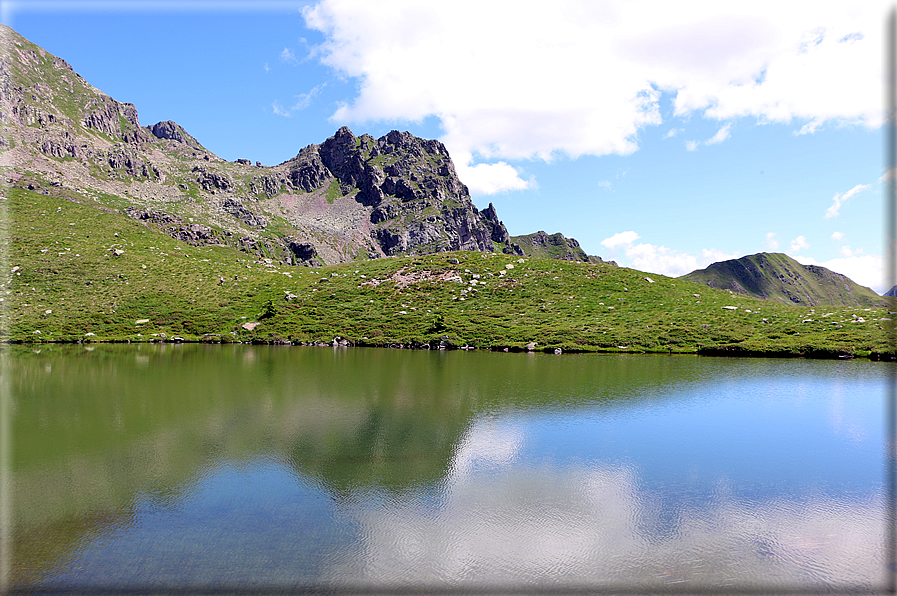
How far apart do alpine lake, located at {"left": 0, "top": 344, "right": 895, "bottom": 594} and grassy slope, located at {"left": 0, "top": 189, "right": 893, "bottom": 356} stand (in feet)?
88.3

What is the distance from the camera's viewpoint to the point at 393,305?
67250 millimetres

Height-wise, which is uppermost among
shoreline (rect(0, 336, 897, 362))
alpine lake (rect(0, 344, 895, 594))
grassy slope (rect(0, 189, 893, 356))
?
grassy slope (rect(0, 189, 893, 356))

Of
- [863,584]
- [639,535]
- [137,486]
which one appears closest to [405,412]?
[137,486]

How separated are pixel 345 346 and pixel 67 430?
1431 inches

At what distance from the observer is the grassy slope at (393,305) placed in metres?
52.5

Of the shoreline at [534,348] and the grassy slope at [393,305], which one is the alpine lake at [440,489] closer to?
the shoreline at [534,348]

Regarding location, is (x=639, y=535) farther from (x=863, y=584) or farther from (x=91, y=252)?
(x=91, y=252)

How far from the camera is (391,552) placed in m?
9.60

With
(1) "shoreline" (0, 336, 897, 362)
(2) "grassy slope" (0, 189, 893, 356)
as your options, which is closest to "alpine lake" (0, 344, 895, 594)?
(1) "shoreline" (0, 336, 897, 362)

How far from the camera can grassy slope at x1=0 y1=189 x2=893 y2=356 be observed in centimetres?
5247

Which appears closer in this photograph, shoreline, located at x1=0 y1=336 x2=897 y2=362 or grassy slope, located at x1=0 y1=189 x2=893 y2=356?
shoreline, located at x1=0 y1=336 x2=897 y2=362

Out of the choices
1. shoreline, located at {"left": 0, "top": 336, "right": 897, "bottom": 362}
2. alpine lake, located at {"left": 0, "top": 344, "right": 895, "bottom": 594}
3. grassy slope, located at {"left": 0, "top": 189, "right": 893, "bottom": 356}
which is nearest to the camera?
alpine lake, located at {"left": 0, "top": 344, "right": 895, "bottom": 594}

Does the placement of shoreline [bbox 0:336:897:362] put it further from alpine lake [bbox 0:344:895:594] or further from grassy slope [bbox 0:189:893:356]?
alpine lake [bbox 0:344:895:594]

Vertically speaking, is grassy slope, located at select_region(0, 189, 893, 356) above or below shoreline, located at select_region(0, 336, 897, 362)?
above
